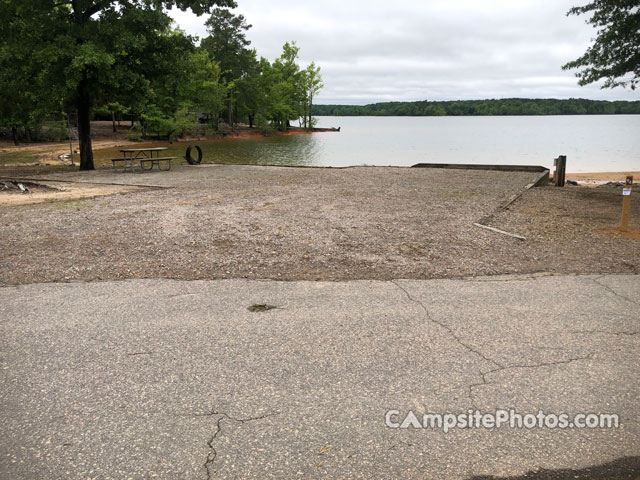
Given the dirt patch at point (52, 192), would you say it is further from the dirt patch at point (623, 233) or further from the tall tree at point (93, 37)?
the dirt patch at point (623, 233)

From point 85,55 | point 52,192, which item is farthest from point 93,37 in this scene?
point 52,192

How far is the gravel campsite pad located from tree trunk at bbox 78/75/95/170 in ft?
21.7

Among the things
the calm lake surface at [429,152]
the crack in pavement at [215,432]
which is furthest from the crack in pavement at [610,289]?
the calm lake surface at [429,152]

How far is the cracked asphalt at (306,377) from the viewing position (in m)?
2.48

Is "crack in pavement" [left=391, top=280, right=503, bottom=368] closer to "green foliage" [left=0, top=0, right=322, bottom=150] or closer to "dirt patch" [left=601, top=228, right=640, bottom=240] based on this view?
"dirt patch" [left=601, top=228, right=640, bottom=240]

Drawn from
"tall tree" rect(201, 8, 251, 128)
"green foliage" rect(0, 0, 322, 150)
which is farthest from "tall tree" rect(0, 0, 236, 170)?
"tall tree" rect(201, 8, 251, 128)

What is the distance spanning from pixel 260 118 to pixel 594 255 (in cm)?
6824

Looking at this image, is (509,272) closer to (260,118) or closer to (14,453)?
(14,453)

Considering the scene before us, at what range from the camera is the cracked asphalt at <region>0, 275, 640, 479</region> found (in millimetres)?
2479

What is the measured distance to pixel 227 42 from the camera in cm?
6038

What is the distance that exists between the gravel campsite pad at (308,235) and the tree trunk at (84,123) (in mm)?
6608

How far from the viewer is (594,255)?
6340 mm

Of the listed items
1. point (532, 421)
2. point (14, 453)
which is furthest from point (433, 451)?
point (14, 453)

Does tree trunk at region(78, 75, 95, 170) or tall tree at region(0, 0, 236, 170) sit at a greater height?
tall tree at region(0, 0, 236, 170)
